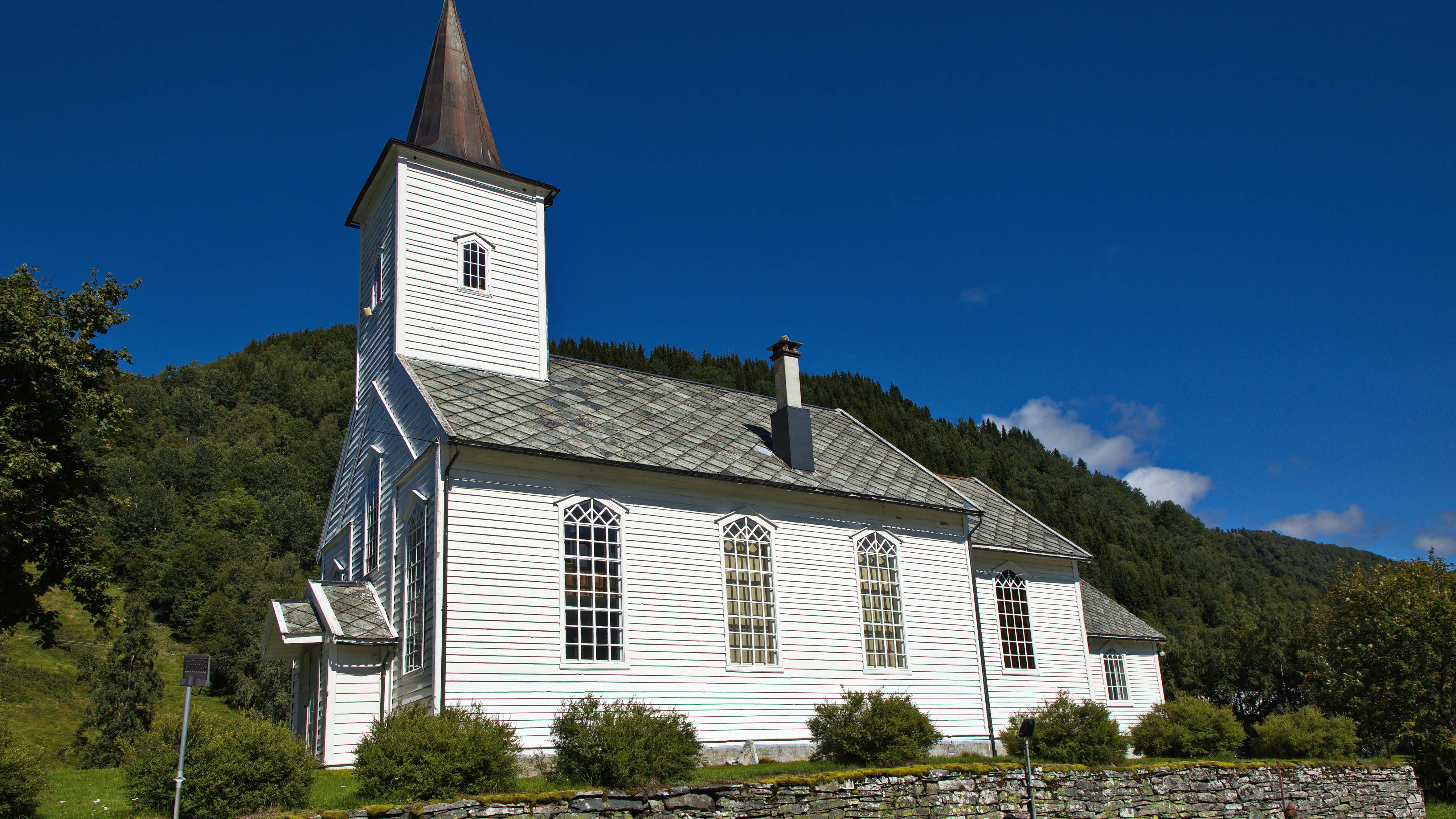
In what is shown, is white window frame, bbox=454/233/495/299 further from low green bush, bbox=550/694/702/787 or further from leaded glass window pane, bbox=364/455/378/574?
low green bush, bbox=550/694/702/787

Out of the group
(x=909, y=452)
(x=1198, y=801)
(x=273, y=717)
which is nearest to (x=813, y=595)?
(x=1198, y=801)

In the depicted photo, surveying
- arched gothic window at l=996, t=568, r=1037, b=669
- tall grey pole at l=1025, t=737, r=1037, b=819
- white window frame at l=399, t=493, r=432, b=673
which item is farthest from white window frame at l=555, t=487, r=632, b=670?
arched gothic window at l=996, t=568, r=1037, b=669

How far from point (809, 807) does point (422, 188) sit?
16.1 meters

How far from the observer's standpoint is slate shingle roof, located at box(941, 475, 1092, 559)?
2553cm

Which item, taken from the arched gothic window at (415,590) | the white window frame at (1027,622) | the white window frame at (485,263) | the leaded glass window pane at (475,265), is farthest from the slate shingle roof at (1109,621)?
the arched gothic window at (415,590)

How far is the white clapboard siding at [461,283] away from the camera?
21141 mm

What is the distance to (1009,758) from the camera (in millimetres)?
19812

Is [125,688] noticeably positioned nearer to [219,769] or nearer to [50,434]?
[50,434]

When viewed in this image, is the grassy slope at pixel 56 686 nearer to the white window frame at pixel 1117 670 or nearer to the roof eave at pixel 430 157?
the roof eave at pixel 430 157

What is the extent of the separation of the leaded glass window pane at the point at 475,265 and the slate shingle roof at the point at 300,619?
7.89 metres

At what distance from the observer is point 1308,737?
973 inches

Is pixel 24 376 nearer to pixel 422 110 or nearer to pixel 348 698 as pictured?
pixel 348 698

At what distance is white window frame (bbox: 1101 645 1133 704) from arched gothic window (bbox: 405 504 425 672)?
2165 centimetres

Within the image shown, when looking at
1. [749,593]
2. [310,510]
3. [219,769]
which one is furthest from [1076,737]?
[310,510]
